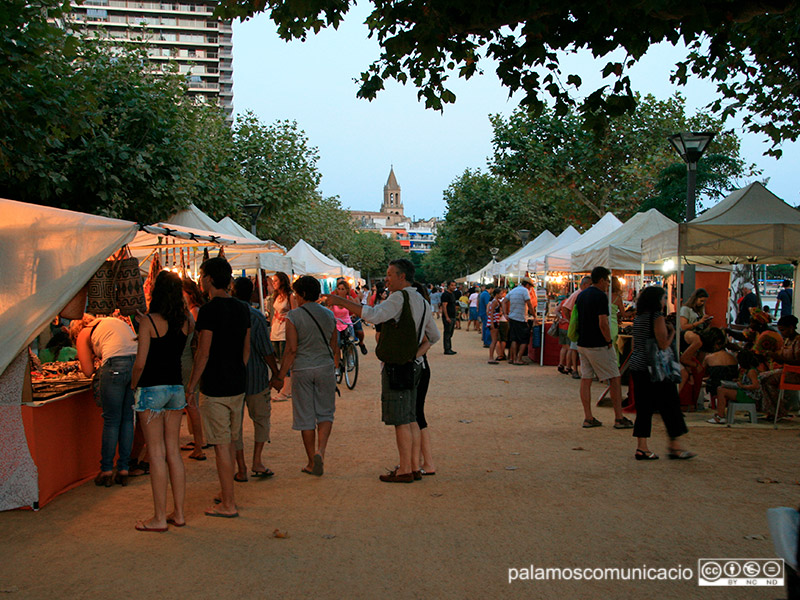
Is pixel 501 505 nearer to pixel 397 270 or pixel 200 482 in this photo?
pixel 397 270

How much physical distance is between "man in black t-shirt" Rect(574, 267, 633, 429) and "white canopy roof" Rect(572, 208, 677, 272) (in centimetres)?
382

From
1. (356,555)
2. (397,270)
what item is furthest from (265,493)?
(397,270)

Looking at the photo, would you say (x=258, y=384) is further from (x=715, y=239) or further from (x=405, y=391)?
(x=715, y=239)

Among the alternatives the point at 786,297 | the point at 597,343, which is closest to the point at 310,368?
the point at 597,343

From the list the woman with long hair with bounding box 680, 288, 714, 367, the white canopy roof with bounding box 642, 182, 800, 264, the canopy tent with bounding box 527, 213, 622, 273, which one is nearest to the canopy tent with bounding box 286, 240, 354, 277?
the canopy tent with bounding box 527, 213, 622, 273

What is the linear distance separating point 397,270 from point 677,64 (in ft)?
18.8

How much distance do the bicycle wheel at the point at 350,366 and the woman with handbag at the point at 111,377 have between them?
600cm

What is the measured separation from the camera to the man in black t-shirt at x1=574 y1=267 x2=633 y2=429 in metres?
8.07

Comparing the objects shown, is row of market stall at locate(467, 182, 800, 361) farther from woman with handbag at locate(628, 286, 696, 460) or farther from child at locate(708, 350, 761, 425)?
woman with handbag at locate(628, 286, 696, 460)

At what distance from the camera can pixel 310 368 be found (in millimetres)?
6160

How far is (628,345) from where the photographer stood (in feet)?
35.0

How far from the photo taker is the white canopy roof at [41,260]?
5363mm

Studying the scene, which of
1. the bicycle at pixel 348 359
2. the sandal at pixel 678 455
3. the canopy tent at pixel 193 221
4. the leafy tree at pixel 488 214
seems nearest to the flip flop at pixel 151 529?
the sandal at pixel 678 455

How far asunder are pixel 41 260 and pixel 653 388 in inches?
216
